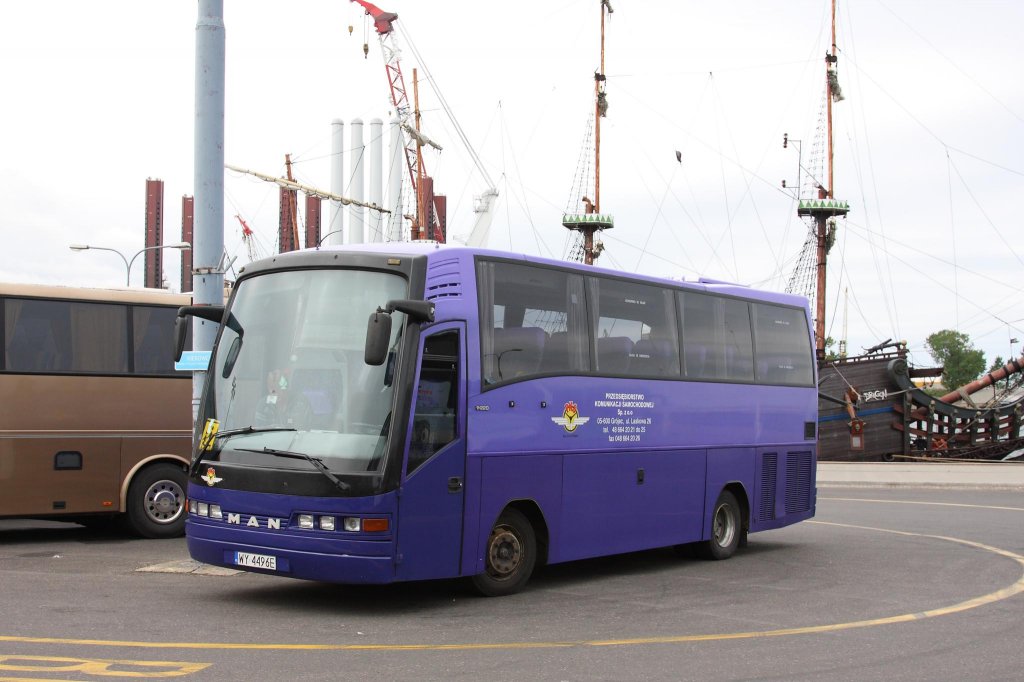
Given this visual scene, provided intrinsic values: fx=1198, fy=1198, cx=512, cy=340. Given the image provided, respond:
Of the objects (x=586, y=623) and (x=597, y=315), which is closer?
(x=586, y=623)

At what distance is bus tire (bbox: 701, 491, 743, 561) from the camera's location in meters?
14.2

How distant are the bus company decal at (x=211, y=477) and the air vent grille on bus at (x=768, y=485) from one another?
24.8 feet

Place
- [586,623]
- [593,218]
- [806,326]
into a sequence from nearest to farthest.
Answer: [586,623], [806,326], [593,218]

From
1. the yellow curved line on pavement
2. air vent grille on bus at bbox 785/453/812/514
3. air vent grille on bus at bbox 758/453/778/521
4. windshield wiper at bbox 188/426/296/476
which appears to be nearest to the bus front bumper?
windshield wiper at bbox 188/426/296/476

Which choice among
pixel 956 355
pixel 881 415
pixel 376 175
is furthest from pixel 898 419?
pixel 956 355

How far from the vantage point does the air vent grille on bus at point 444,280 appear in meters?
10.2

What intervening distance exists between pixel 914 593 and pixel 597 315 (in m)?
4.06

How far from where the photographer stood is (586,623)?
9602mm

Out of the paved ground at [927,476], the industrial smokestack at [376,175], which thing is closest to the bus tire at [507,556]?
the paved ground at [927,476]


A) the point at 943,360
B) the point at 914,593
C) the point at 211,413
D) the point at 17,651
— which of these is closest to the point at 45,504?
the point at 211,413

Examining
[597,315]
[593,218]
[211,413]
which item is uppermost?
[593,218]

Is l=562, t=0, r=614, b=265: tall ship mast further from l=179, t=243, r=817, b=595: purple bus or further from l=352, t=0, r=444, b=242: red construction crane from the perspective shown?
l=179, t=243, r=817, b=595: purple bus

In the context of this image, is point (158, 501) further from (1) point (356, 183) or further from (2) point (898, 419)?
(1) point (356, 183)

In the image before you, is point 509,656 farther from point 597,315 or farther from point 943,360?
point 943,360
